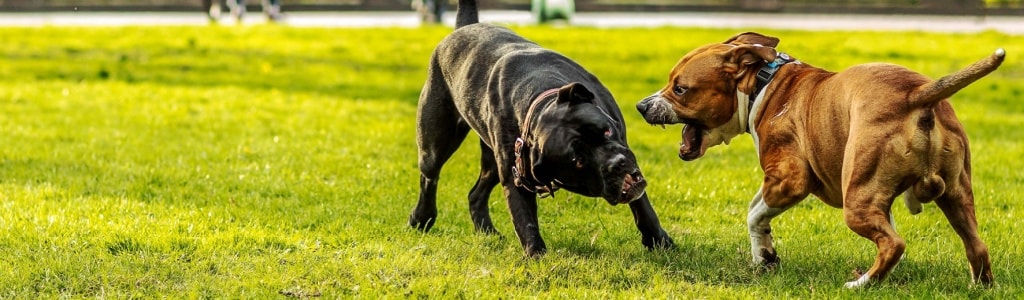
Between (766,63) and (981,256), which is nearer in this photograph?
(981,256)

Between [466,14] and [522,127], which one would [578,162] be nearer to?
[522,127]

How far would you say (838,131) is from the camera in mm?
5363

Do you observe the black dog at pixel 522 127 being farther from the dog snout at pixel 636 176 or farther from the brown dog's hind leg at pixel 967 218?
the brown dog's hind leg at pixel 967 218

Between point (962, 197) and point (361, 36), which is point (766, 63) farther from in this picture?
point (361, 36)

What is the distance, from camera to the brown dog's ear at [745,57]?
5.79m

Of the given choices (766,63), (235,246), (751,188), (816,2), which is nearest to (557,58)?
(766,63)

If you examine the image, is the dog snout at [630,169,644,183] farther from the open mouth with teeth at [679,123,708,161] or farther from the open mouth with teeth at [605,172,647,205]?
the open mouth with teeth at [679,123,708,161]

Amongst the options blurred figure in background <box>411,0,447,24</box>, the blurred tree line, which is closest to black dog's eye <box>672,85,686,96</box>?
blurred figure in background <box>411,0,447,24</box>

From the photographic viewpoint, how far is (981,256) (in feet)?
17.5

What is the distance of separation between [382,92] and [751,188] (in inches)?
261

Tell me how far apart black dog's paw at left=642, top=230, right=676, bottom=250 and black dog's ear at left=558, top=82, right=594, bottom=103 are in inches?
49.1

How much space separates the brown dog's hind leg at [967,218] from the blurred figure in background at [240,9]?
884 inches

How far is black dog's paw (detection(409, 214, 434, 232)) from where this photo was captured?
735 cm

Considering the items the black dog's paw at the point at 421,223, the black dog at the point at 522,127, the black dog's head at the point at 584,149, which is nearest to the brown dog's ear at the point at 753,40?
the black dog at the point at 522,127
